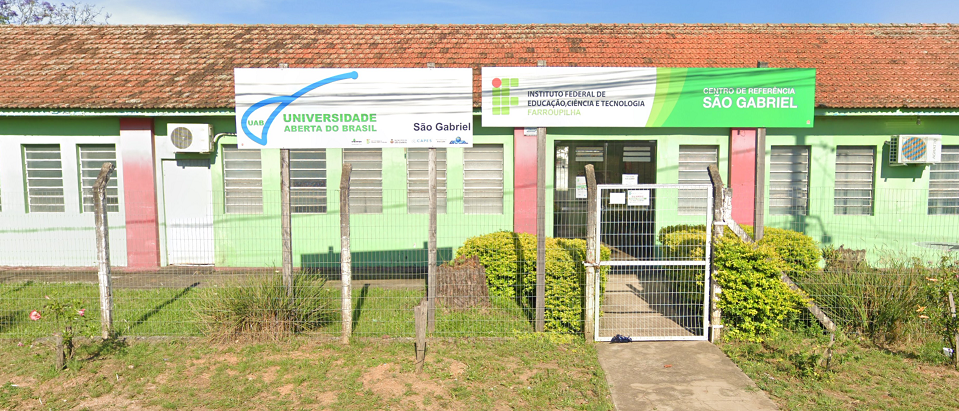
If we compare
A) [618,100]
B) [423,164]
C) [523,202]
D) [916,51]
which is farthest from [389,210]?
[916,51]

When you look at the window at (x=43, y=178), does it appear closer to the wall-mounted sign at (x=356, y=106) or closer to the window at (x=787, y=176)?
the wall-mounted sign at (x=356, y=106)

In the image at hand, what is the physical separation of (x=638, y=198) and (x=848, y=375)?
9.01ft

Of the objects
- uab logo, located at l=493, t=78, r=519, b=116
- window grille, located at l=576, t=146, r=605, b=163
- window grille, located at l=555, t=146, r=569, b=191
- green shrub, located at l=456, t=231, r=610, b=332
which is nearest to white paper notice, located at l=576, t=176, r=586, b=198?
window grille, located at l=555, t=146, r=569, b=191

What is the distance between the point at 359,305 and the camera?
7668 mm

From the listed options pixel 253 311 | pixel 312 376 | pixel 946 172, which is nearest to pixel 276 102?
pixel 253 311

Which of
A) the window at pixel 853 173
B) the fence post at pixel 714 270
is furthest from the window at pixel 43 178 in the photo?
the window at pixel 853 173

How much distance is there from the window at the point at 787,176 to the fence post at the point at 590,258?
608 cm

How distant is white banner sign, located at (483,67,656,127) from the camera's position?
6.61 metres

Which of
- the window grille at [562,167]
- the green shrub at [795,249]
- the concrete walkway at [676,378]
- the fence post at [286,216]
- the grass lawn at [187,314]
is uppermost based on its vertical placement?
the window grille at [562,167]

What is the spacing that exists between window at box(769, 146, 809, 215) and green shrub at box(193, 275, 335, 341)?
8775 mm

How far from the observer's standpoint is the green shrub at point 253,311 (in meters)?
6.35

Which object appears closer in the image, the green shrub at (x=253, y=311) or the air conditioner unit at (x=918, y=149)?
the green shrub at (x=253, y=311)

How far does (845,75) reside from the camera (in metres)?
10.7

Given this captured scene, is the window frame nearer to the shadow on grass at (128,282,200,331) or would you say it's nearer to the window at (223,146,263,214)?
the window at (223,146,263,214)
